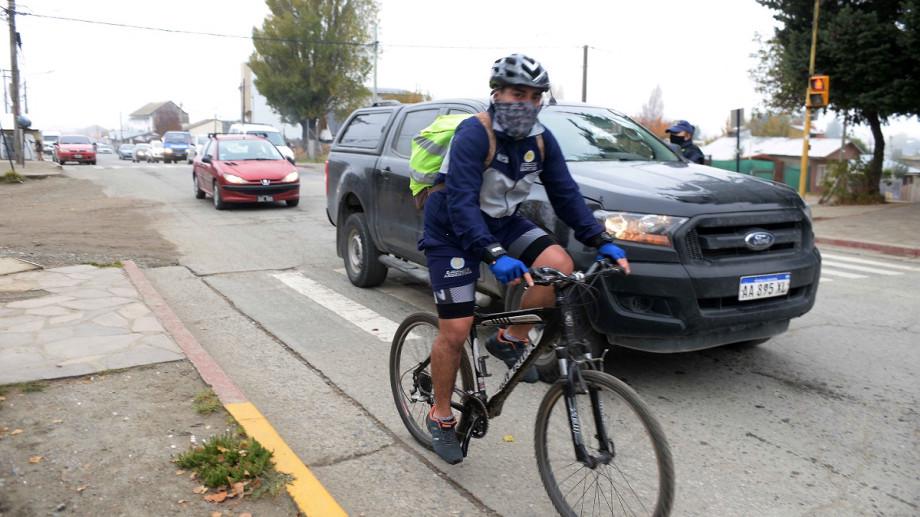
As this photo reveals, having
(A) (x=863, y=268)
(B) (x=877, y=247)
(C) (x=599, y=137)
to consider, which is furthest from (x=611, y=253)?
(B) (x=877, y=247)

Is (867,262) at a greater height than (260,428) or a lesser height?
lesser

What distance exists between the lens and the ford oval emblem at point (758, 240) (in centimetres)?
445

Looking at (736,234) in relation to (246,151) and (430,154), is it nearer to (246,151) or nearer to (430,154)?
(430,154)

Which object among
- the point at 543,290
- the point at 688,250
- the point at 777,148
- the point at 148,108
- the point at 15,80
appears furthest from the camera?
the point at 148,108

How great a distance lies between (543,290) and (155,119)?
138 meters

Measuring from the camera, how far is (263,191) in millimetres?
14625

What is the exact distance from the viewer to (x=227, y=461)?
3.36 meters

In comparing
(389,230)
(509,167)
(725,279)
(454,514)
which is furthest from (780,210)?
(389,230)

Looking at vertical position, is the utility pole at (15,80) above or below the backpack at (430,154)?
above

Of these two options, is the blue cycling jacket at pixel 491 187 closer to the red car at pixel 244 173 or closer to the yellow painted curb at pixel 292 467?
the yellow painted curb at pixel 292 467

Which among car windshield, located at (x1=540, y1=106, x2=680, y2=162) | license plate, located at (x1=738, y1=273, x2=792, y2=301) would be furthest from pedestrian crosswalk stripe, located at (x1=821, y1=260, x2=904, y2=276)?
license plate, located at (x1=738, y1=273, x2=792, y2=301)

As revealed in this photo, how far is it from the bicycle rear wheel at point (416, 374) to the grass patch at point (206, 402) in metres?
0.98

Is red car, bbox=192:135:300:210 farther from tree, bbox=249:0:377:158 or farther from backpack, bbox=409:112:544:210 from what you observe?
tree, bbox=249:0:377:158

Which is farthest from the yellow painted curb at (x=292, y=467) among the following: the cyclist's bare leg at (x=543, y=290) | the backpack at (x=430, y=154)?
the backpack at (x=430, y=154)
